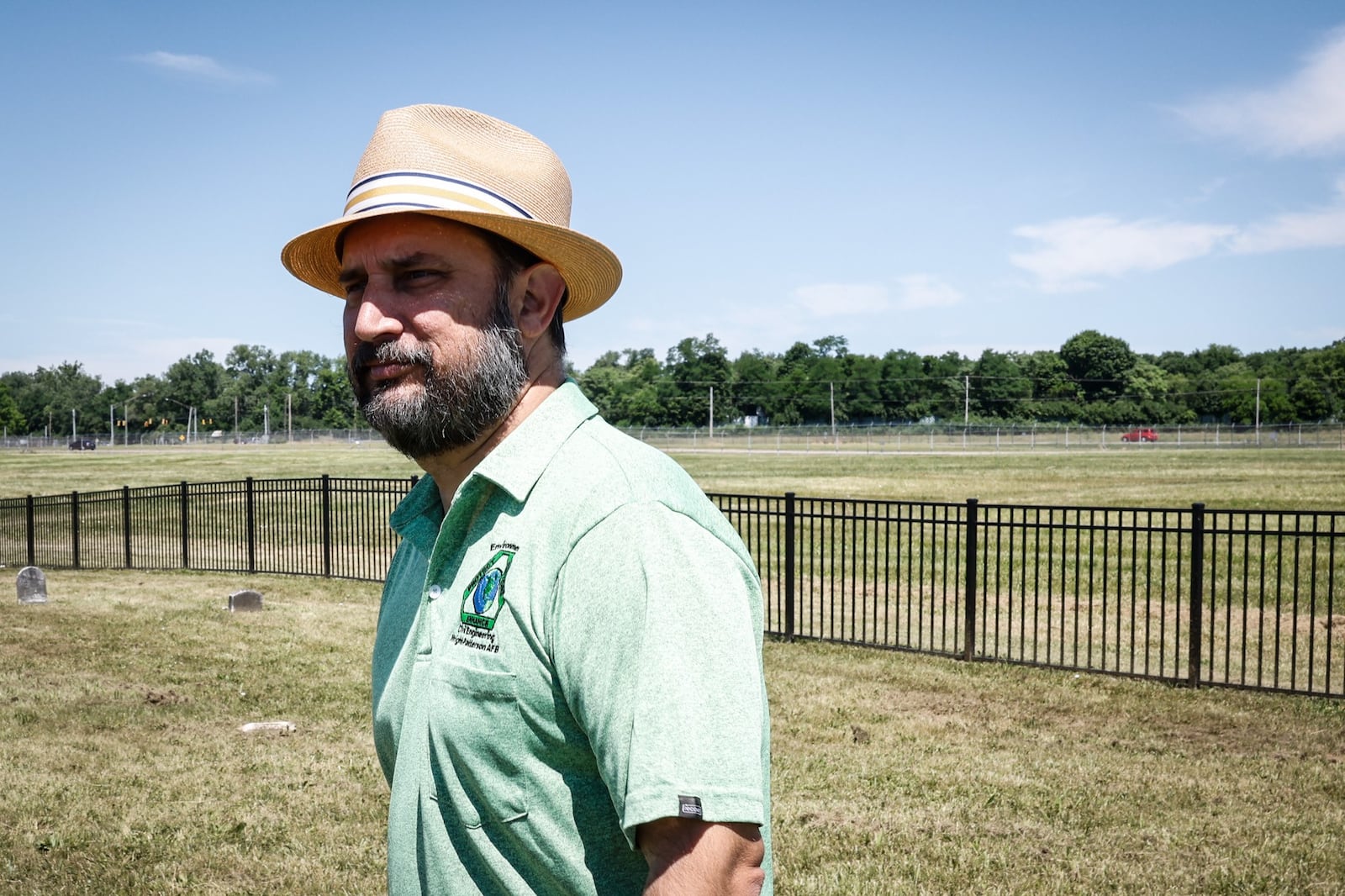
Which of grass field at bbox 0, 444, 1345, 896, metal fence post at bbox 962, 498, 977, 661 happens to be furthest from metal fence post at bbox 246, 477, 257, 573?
metal fence post at bbox 962, 498, 977, 661

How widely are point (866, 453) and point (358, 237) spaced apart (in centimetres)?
6596

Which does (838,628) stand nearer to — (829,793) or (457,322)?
(829,793)

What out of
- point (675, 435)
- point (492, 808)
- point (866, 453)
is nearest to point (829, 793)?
point (492, 808)

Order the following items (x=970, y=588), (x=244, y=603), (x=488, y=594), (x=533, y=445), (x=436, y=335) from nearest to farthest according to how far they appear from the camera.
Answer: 1. (x=488, y=594)
2. (x=533, y=445)
3. (x=436, y=335)
4. (x=970, y=588)
5. (x=244, y=603)

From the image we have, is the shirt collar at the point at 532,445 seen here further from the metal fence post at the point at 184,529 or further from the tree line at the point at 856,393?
the tree line at the point at 856,393

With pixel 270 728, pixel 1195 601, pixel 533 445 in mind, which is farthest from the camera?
pixel 1195 601

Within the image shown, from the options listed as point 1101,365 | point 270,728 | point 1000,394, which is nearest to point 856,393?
point 1000,394

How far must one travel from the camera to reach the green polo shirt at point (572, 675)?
1.28 m

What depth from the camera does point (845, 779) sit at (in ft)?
22.4

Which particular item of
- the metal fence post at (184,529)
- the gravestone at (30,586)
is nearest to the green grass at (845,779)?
the gravestone at (30,586)

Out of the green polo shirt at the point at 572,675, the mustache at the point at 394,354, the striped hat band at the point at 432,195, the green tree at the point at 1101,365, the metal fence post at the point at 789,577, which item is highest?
the green tree at the point at 1101,365

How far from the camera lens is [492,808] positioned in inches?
58.8

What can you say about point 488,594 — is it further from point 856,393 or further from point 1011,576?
point 856,393

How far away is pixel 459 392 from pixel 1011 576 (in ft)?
37.6
